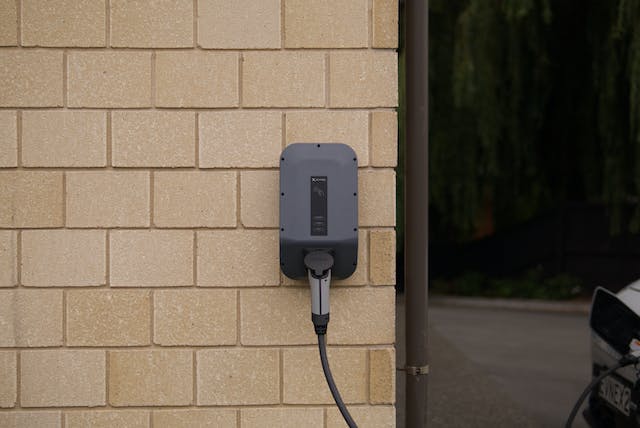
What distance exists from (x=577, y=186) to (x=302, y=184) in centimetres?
905

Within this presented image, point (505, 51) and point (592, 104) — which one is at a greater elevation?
point (505, 51)

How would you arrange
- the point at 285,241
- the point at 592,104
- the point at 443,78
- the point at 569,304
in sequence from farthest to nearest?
the point at 569,304
the point at 443,78
the point at 592,104
the point at 285,241

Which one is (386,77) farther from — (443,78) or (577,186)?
(577,186)

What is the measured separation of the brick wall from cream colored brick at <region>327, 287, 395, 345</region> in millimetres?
52

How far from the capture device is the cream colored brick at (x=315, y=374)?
2.47 meters

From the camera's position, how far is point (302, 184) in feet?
7.68

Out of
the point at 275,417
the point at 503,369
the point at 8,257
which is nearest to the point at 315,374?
the point at 275,417

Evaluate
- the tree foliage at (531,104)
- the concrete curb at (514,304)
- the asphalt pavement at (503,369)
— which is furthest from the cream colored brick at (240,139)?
the concrete curb at (514,304)

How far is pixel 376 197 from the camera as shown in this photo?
246 centimetres

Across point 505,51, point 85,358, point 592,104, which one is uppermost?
point 505,51

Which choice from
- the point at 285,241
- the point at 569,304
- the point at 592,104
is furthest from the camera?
the point at 569,304

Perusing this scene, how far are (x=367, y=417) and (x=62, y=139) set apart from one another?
1.21 m

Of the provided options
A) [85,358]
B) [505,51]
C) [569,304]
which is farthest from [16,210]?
[569,304]

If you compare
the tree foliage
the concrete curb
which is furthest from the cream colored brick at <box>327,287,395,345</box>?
the concrete curb
